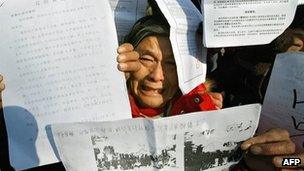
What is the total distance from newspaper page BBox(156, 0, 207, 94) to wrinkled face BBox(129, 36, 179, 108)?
87 mm

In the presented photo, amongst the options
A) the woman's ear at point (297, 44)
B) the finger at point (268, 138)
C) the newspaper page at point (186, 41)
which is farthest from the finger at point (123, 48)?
the woman's ear at point (297, 44)

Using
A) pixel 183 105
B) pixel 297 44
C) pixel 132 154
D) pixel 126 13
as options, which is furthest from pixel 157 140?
pixel 297 44

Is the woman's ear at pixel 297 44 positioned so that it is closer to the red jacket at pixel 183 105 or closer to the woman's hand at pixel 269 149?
the red jacket at pixel 183 105

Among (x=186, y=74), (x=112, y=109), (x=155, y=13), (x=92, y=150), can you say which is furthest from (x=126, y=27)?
(x=92, y=150)

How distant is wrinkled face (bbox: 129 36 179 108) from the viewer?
1.49m

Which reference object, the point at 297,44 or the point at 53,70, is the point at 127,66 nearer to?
the point at 53,70

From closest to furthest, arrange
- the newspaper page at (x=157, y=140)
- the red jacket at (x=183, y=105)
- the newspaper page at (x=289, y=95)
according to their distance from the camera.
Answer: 1. the newspaper page at (x=157, y=140)
2. the newspaper page at (x=289, y=95)
3. the red jacket at (x=183, y=105)

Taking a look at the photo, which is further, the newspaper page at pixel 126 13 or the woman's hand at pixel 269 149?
the newspaper page at pixel 126 13

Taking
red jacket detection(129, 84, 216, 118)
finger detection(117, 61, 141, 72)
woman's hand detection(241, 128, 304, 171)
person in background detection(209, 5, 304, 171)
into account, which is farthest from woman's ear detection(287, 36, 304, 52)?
finger detection(117, 61, 141, 72)

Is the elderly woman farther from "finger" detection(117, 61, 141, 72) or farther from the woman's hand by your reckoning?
the woman's hand

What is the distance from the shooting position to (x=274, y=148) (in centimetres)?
115

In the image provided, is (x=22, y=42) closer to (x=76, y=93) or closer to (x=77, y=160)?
(x=76, y=93)

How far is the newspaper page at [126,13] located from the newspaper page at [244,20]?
29cm

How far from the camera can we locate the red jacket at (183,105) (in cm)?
144
